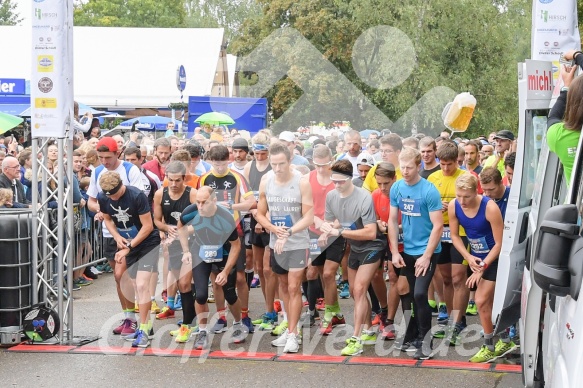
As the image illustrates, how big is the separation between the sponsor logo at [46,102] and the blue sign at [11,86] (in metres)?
17.9

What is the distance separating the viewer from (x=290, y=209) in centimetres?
901

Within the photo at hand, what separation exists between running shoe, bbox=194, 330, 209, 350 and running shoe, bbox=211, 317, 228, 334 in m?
0.56

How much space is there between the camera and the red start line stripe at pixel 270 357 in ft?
26.6

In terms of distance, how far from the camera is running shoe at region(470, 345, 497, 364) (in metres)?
8.24

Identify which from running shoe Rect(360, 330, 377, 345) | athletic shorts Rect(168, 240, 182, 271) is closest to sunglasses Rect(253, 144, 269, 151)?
athletic shorts Rect(168, 240, 182, 271)

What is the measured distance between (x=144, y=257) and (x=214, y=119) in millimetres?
18805

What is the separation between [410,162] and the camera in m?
8.47

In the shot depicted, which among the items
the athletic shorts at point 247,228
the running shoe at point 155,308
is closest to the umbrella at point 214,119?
the athletic shorts at point 247,228

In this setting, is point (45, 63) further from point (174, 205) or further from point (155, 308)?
point (155, 308)

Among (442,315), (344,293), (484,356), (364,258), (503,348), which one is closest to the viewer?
(484,356)

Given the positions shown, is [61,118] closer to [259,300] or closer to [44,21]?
[44,21]

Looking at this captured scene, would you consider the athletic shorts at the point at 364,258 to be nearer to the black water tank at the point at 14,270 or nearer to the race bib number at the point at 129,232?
the race bib number at the point at 129,232

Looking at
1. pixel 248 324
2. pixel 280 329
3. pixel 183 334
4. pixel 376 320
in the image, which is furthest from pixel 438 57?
pixel 183 334

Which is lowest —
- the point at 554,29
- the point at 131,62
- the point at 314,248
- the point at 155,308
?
the point at 155,308
